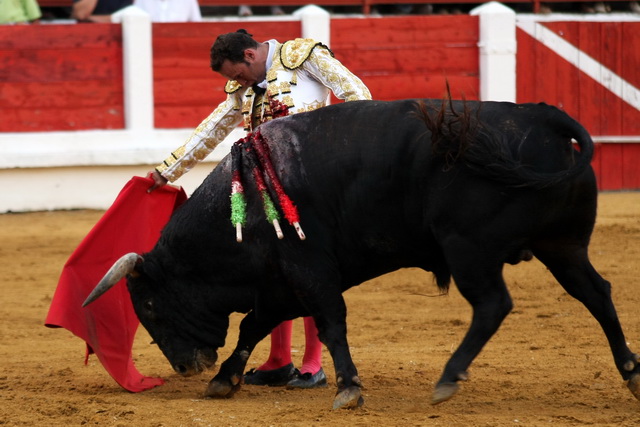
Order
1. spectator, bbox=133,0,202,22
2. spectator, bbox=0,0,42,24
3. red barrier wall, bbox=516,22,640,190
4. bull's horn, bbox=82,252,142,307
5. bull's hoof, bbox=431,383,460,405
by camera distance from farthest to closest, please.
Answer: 1. red barrier wall, bbox=516,22,640,190
2. spectator, bbox=133,0,202,22
3. spectator, bbox=0,0,42,24
4. bull's horn, bbox=82,252,142,307
5. bull's hoof, bbox=431,383,460,405

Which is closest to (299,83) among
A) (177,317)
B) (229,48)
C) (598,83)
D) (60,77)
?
(229,48)

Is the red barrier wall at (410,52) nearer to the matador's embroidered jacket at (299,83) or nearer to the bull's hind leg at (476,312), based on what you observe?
the matador's embroidered jacket at (299,83)

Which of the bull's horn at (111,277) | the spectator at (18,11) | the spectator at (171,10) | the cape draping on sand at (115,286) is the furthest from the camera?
the spectator at (171,10)

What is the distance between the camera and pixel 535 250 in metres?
3.71

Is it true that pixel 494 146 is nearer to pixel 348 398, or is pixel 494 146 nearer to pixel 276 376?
pixel 348 398

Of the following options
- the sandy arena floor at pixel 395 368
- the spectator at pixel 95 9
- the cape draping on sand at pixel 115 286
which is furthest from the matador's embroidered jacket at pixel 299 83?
the spectator at pixel 95 9

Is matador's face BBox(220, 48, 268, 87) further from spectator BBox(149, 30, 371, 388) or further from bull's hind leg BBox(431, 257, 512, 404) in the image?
bull's hind leg BBox(431, 257, 512, 404)

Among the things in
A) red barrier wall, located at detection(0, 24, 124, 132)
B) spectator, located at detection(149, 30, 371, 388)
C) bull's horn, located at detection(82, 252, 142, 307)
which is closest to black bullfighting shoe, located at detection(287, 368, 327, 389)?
spectator, located at detection(149, 30, 371, 388)

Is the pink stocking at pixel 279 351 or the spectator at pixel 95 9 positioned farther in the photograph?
the spectator at pixel 95 9

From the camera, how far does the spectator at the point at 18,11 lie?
8820mm

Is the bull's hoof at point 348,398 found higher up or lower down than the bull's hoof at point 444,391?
lower down

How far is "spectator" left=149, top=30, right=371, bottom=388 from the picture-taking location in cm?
416

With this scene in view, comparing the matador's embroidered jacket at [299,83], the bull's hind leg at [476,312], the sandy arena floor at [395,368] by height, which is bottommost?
the sandy arena floor at [395,368]

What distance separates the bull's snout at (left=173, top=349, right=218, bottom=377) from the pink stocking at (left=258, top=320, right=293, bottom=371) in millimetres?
300
